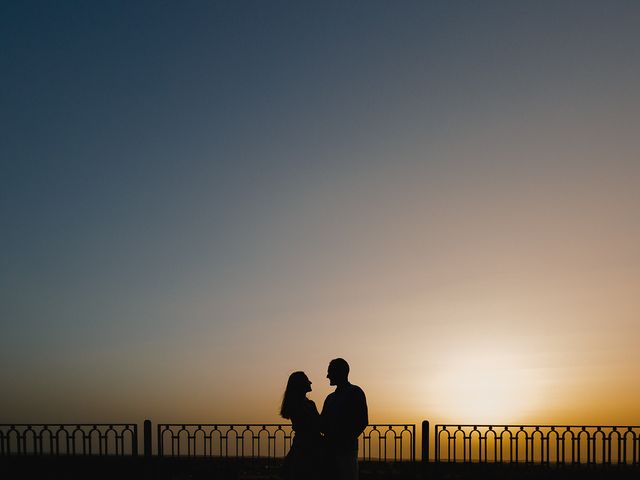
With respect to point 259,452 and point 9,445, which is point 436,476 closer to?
point 259,452

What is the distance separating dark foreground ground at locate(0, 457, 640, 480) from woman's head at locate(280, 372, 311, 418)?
9026 millimetres

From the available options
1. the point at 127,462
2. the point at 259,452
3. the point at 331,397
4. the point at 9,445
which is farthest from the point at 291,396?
the point at 9,445

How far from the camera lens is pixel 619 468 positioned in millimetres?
17156

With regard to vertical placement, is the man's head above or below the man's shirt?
above

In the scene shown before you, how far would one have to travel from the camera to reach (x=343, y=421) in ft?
31.0

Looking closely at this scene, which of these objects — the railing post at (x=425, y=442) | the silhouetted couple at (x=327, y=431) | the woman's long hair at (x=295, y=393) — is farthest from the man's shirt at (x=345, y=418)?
the railing post at (x=425, y=442)

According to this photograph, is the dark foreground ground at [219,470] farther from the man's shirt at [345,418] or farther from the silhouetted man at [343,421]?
the man's shirt at [345,418]

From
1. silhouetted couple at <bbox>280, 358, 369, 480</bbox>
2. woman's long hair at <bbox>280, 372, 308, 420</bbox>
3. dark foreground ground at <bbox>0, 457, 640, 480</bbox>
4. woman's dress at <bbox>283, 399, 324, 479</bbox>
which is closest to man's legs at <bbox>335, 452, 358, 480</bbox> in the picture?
silhouetted couple at <bbox>280, 358, 369, 480</bbox>

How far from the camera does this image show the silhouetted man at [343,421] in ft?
31.0

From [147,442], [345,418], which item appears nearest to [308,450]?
[345,418]

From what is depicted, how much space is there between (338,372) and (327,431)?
0.82m

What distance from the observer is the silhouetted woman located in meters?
9.30

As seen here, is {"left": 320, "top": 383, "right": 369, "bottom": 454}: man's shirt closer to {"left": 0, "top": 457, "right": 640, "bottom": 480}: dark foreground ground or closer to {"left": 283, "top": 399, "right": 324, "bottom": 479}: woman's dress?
{"left": 283, "top": 399, "right": 324, "bottom": 479}: woman's dress

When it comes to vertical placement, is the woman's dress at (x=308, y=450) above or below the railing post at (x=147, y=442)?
above
